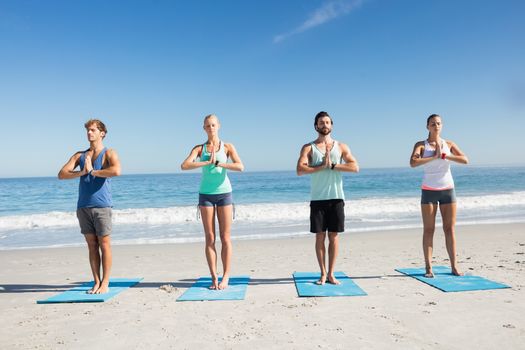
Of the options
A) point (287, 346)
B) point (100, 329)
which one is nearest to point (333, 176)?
point (287, 346)

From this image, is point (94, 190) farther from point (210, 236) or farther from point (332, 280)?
point (332, 280)

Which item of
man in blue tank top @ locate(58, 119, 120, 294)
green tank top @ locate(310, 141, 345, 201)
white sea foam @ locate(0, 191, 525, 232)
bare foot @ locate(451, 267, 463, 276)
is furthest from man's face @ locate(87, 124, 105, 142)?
white sea foam @ locate(0, 191, 525, 232)

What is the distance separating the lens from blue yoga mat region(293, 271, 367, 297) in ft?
14.1

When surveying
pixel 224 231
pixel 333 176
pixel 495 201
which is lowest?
pixel 495 201

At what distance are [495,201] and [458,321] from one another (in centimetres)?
1866

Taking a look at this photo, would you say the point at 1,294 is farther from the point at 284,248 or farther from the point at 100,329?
the point at 284,248

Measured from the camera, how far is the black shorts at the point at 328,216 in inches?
181

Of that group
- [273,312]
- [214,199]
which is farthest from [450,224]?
[214,199]

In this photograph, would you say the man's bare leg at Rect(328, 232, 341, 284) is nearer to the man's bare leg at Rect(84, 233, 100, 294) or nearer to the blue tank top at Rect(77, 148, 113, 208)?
Result: the blue tank top at Rect(77, 148, 113, 208)

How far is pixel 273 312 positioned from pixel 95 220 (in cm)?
231

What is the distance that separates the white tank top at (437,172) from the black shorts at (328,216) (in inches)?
50.2

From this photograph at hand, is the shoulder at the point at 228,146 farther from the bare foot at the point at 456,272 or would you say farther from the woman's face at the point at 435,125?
the bare foot at the point at 456,272

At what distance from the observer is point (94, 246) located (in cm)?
462

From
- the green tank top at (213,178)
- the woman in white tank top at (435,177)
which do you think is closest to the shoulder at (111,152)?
the green tank top at (213,178)
